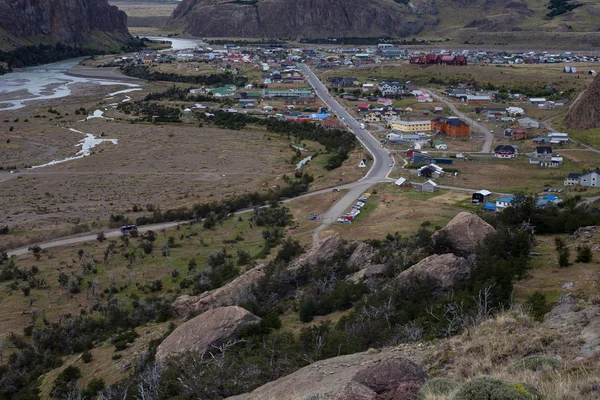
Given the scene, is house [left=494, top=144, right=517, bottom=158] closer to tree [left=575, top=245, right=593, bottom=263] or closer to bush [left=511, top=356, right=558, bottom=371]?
tree [left=575, top=245, right=593, bottom=263]

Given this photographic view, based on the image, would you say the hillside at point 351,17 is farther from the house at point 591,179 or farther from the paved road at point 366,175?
the house at point 591,179

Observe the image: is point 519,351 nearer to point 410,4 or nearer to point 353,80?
point 353,80

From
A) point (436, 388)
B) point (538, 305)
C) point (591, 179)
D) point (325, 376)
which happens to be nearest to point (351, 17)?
point (591, 179)

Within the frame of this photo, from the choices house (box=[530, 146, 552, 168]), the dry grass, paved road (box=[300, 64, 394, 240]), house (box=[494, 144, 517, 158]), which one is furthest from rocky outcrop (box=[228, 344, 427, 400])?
house (box=[494, 144, 517, 158])

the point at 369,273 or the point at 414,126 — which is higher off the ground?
the point at 369,273

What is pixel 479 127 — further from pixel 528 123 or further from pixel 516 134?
pixel 516 134

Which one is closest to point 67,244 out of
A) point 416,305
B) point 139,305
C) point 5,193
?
point 139,305
